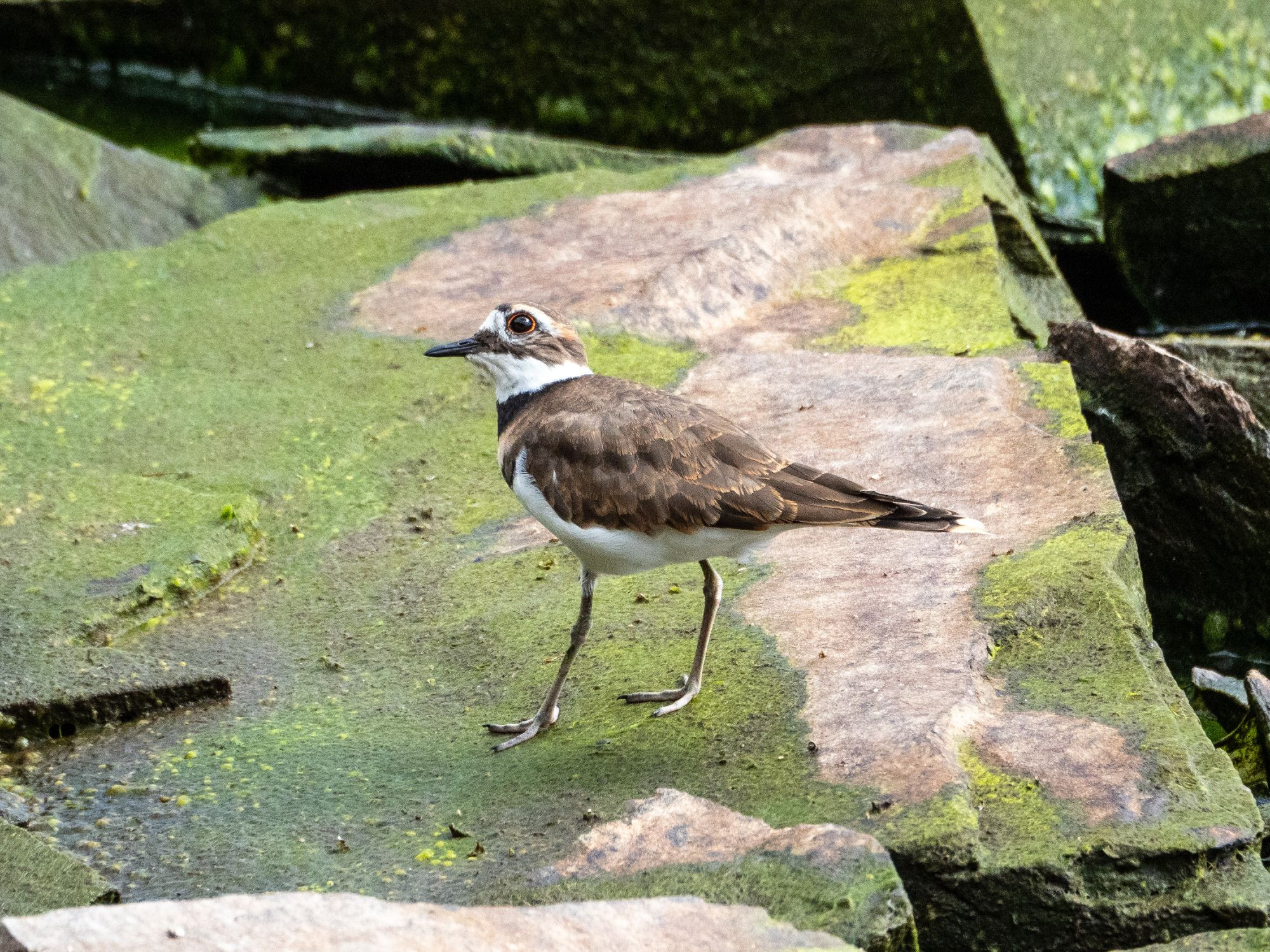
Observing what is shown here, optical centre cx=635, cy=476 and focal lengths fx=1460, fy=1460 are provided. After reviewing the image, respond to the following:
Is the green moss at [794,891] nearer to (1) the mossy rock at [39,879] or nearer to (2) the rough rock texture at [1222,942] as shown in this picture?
(2) the rough rock texture at [1222,942]

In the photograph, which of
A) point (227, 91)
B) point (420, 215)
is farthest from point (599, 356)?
point (227, 91)

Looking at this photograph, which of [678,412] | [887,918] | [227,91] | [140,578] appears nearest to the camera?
[887,918]

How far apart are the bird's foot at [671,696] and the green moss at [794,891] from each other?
805 millimetres

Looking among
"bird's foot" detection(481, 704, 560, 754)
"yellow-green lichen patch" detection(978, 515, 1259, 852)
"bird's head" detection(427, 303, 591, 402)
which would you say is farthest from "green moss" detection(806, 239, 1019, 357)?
"bird's foot" detection(481, 704, 560, 754)

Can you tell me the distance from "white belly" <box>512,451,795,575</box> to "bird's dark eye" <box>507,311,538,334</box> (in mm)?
653

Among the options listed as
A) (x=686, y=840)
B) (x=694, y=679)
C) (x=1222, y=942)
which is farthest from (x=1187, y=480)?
(x=686, y=840)

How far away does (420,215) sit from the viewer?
7727 mm

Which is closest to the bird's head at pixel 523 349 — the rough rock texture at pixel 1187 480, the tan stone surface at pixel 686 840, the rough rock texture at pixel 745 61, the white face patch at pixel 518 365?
the white face patch at pixel 518 365

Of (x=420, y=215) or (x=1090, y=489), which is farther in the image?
(x=420, y=215)

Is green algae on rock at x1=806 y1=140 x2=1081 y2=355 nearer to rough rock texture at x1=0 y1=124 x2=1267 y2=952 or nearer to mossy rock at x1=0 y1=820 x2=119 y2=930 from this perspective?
rough rock texture at x1=0 y1=124 x2=1267 y2=952

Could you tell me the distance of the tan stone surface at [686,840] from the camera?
124 inches

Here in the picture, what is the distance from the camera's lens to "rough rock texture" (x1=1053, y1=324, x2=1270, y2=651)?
17.2 feet

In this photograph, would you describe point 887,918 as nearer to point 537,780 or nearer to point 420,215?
point 537,780

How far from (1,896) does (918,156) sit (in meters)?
6.41
